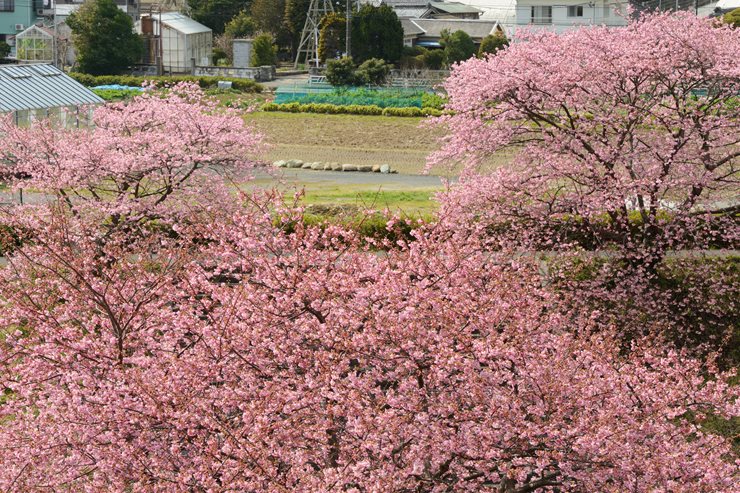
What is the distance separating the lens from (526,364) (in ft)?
34.6

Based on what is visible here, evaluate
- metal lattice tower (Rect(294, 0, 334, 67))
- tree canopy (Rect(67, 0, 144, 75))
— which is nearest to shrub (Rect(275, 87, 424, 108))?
metal lattice tower (Rect(294, 0, 334, 67))

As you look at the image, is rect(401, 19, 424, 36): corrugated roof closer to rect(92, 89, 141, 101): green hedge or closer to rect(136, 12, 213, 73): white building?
rect(136, 12, 213, 73): white building

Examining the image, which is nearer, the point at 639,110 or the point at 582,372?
the point at 582,372

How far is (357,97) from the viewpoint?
57.0 meters

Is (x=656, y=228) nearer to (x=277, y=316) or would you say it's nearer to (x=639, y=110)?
(x=639, y=110)

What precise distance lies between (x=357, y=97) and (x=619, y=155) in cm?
3752

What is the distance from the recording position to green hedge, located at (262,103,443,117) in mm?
53250

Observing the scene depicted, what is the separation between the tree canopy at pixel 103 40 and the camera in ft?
230

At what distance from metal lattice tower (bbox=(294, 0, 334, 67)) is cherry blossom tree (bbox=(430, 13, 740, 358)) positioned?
5182cm

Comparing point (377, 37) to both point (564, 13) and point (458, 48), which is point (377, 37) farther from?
point (564, 13)

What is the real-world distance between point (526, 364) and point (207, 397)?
289 cm

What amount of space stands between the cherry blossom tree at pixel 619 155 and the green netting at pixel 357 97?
3328cm

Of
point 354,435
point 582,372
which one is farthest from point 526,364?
point 354,435

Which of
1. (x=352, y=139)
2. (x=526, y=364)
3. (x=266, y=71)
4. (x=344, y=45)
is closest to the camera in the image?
(x=526, y=364)
